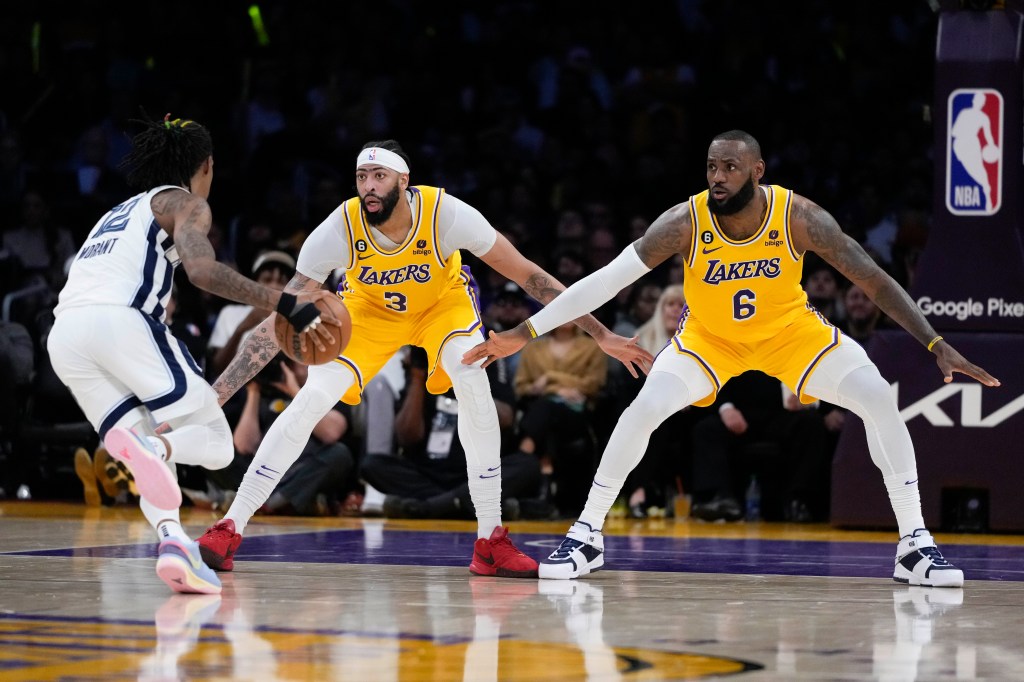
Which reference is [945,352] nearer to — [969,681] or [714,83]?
[969,681]

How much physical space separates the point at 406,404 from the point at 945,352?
4.80m

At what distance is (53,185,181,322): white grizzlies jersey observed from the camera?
5.76m

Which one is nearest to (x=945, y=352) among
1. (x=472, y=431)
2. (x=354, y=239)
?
(x=472, y=431)

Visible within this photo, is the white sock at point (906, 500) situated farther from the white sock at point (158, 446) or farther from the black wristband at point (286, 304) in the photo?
the white sock at point (158, 446)

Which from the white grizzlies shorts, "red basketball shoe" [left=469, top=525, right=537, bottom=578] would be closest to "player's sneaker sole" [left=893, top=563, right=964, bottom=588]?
"red basketball shoe" [left=469, top=525, right=537, bottom=578]

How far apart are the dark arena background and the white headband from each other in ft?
5.64

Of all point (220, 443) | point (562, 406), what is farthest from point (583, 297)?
point (562, 406)

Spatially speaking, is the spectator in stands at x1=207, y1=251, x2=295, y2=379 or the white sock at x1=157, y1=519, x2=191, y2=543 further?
the spectator in stands at x1=207, y1=251, x2=295, y2=379

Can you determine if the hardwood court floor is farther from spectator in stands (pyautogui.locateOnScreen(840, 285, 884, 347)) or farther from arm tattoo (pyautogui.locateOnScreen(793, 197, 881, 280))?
spectator in stands (pyautogui.locateOnScreen(840, 285, 884, 347))

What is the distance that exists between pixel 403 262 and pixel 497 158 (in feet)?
21.4

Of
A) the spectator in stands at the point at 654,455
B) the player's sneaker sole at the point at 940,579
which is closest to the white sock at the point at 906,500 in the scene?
the player's sneaker sole at the point at 940,579

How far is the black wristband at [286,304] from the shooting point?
5586 millimetres

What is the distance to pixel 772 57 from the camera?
44.5ft

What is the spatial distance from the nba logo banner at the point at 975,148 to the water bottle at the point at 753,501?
8.13ft
